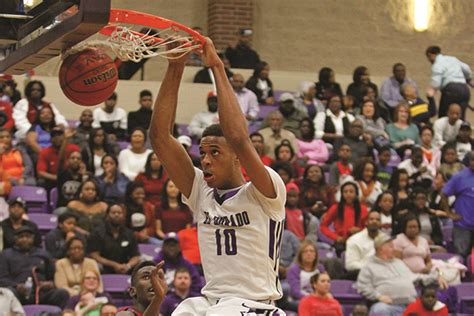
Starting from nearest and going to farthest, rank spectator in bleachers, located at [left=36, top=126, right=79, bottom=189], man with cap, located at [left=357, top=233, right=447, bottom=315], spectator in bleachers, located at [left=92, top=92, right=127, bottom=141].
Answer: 1. man with cap, located at [left=357, top=233, right=447, bottom=315]
2. spectator in bleachers, located at [left=36, top=126, right=79, bottom=189]
3. spectator in bleachers, located at [left=92, top=92, right=127, bottom=141]

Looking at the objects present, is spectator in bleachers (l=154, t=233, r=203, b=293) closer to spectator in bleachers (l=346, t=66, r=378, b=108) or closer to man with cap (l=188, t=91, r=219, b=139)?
man with cap (l=188, t=91, r=219, b=139)


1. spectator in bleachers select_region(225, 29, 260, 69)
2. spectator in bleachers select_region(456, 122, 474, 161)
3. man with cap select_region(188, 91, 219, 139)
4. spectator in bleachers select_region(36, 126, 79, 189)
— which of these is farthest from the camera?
spectator in bleachers select_region(225, 29, 260, 69)

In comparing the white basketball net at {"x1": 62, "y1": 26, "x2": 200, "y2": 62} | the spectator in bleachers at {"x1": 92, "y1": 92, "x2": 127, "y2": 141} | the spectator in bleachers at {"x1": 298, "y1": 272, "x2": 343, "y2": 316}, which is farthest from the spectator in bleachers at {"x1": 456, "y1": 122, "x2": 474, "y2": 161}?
the white basketball net at {"x1": 62, "y1": 26, "x2": 200, "y2": 62}

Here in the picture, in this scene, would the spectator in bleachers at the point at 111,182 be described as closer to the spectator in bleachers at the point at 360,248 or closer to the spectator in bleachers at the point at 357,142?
the spectator in bleachers at the point at 360,248

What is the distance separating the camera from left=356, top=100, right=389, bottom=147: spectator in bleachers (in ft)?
51.8

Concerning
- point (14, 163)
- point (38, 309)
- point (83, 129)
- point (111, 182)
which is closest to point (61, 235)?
point (38, 309)

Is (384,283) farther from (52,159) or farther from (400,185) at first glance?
(52,159)

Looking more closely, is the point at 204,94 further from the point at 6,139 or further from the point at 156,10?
the point at 6,139

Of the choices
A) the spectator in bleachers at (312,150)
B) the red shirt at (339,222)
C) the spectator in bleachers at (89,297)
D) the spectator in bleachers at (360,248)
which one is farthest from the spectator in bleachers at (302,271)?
the spectator in bleachers at (312,150)

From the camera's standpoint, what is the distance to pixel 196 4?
19750 mm

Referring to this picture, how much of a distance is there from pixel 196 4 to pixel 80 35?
14.2m

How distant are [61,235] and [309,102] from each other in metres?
5.83

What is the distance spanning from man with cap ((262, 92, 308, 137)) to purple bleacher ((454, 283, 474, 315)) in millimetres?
3893

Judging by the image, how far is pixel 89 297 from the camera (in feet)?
34.9
